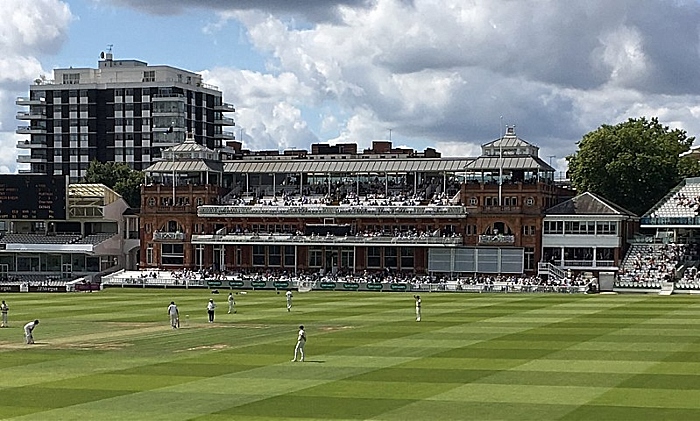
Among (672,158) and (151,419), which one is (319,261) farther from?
(151,419)

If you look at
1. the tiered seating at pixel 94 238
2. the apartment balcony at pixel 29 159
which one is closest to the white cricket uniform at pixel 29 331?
the tiered seating at pixel 94 238

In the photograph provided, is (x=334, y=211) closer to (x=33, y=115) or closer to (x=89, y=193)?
(x=89, y=193)

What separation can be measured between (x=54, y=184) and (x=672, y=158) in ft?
168

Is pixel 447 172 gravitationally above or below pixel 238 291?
above

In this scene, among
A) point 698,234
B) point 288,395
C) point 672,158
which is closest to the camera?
point 288,395

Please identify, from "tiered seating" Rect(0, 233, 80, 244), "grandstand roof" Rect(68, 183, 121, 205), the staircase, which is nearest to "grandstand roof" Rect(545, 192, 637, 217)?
the staircase

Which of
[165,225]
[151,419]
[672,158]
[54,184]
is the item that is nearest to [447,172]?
[672,158]

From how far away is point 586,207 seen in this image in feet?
279

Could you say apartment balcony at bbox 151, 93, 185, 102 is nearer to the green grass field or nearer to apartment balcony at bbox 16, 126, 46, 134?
apartment balcony at bbox 16, 126, 46, 134

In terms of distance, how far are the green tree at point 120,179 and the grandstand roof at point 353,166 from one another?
53.7ft

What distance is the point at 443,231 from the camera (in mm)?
87625

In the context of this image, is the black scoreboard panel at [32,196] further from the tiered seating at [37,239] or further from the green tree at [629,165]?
the green tree at [629,165]

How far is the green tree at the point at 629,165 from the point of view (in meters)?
91.4

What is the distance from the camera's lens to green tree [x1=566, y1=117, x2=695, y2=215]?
3600 inches
